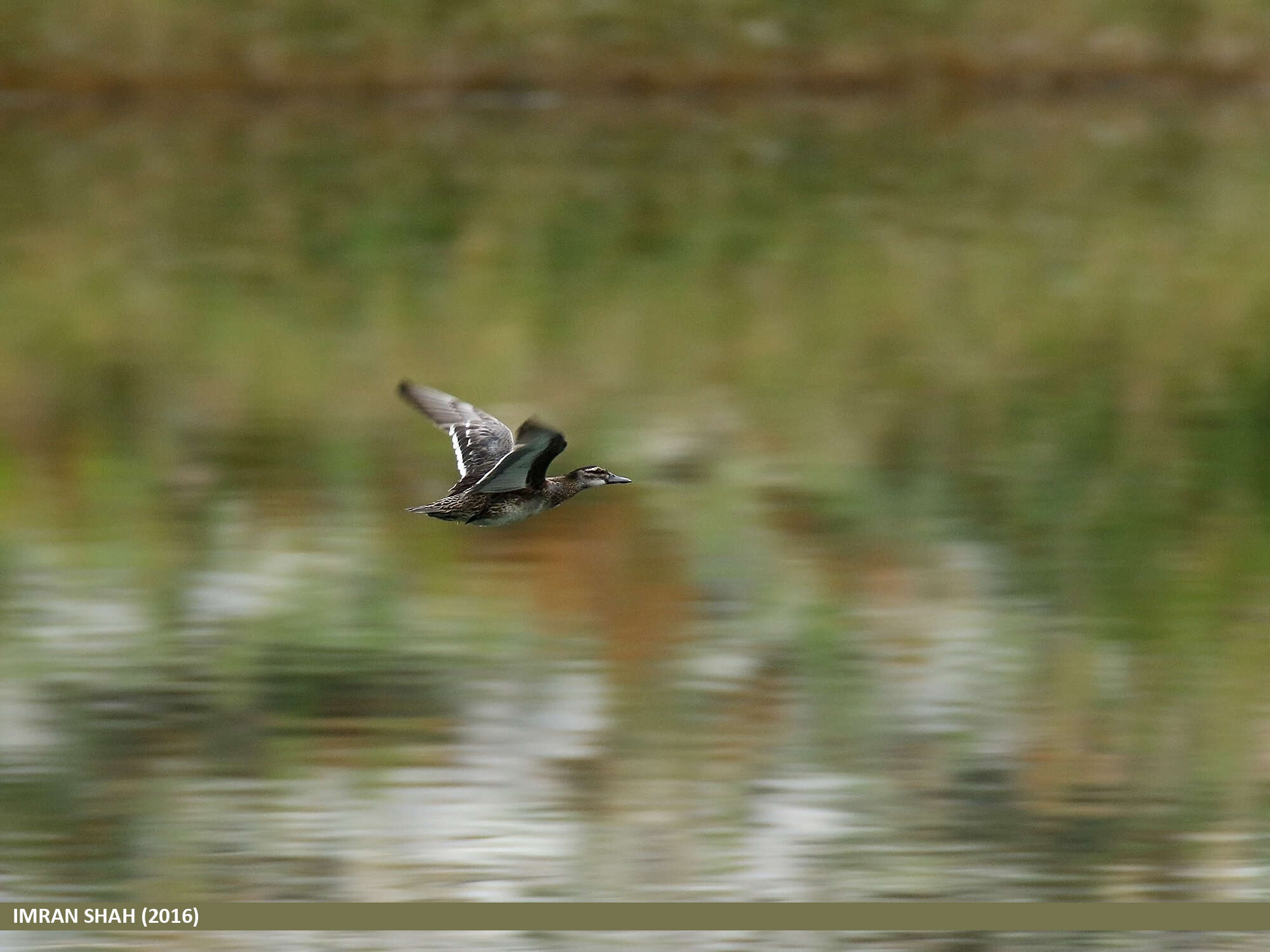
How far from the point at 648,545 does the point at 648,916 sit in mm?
3146

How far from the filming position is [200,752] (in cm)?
691

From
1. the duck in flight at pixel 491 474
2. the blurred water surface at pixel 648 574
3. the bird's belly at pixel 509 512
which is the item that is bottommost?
the blurred water surface at pixel 648 574

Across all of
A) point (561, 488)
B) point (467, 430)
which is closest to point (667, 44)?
point (467, 430)

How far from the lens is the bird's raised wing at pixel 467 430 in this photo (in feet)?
19.4

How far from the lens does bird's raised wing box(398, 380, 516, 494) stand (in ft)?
19.4

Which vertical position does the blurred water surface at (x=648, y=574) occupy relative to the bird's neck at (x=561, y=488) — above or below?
below

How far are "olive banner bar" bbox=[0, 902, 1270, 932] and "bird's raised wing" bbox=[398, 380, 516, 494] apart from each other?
132 centimetres

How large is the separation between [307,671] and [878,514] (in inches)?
118

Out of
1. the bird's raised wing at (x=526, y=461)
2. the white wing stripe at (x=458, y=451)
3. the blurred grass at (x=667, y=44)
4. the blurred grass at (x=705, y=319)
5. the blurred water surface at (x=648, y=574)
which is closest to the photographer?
the bird's raised wing at (x=526, y=461)

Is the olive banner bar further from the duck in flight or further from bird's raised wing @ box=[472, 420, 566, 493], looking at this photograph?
bird's raised wing @ box=[472, 420, 566, 493]

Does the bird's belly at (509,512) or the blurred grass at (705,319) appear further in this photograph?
the blurred grass at (705,319)

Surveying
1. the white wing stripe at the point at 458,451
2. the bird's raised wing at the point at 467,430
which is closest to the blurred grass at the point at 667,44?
the bird's raised wing at the point at 467,430

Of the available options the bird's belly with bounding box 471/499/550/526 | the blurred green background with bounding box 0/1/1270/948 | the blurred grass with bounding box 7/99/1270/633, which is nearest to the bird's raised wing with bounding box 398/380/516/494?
the bird's belly with bounding box 471/499/550/526

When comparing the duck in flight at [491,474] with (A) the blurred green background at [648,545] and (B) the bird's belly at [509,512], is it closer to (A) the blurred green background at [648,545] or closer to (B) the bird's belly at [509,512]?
(B) the bird's belly at [509,512]
